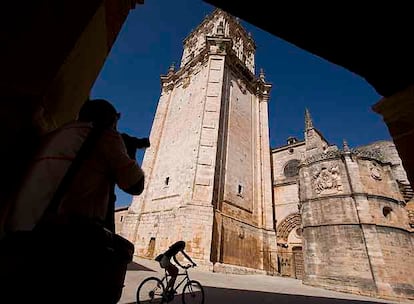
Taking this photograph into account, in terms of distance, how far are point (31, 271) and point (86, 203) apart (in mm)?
319

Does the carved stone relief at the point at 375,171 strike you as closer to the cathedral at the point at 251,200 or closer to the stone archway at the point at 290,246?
the cathedral at the point at 251,200

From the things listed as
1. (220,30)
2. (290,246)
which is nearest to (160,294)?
(290,246)

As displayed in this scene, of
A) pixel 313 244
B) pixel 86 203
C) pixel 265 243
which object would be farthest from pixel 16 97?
pixel 265 243

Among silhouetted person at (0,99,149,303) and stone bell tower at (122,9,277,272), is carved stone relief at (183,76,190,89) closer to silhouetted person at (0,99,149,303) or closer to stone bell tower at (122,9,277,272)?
stone bell tower at (122,9,277,272)

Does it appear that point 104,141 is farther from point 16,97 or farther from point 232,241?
point 232,241

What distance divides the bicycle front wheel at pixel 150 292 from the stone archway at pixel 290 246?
13.6m

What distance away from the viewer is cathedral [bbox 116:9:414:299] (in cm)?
1224

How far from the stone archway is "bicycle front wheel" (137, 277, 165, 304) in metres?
13.6

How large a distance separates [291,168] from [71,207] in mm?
23830

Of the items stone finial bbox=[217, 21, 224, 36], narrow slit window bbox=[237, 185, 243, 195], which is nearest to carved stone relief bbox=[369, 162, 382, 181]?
narrow slit window bbox=[237, 185, 243, 195]

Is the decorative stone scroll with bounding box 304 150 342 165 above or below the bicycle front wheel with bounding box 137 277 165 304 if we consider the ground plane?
above

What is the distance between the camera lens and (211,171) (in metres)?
14.4

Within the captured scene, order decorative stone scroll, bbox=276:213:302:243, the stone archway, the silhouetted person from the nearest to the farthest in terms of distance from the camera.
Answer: the silhouetted person
the stone archway
decorative stone scroll, bbox=276:213:302:243

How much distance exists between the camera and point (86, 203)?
1.01 metres
